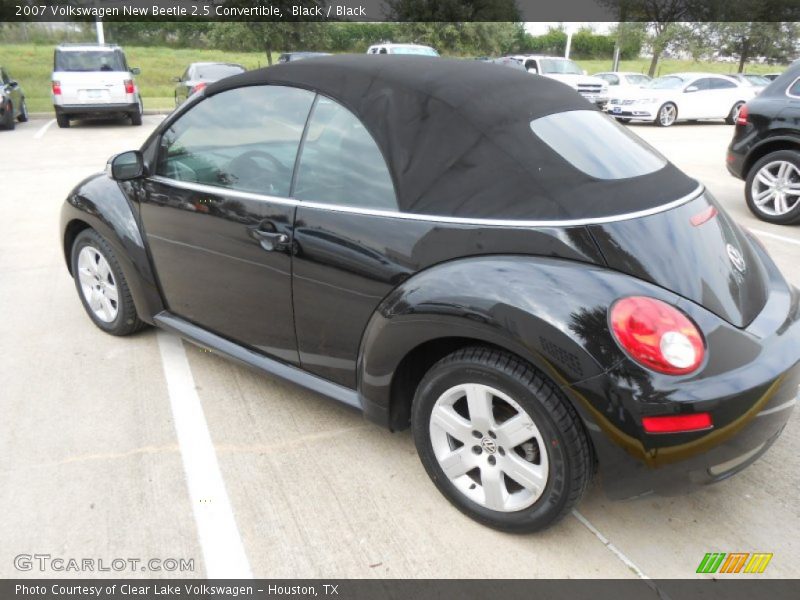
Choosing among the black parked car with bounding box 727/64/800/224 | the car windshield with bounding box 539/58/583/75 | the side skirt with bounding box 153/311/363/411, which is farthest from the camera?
the car windshield with bounding box 539/58/583/75

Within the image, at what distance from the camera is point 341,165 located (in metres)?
2.60

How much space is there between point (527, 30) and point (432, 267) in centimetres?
6264

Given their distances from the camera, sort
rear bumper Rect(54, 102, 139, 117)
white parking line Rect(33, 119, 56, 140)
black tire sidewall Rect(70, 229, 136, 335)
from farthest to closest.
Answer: rear bumper Rect(54, 102, 139, 117) → white parking line Rect(33, 119, 56, 140) → black tire sidewall Rect(70, 229, 136, 335)

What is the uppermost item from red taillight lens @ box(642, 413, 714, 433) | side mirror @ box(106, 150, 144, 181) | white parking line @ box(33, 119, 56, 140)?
side mirror @ box(106, 150, 144, 181)

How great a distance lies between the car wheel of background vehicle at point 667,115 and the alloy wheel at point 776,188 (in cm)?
1159

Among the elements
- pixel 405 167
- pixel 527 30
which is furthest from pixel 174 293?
pixel 527 30

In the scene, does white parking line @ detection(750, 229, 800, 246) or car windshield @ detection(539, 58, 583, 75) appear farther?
car windshield @ detection(539, 58, 583, 75)

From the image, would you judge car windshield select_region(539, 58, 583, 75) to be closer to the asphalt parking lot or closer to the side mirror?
the side mirror

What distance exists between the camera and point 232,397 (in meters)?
3.32

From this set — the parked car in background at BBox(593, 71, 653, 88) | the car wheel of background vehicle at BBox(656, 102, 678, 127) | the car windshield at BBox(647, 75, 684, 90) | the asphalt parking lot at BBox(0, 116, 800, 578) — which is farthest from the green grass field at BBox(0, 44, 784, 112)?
the asphalt parking lot at BBox(0, 116, 800, 578)

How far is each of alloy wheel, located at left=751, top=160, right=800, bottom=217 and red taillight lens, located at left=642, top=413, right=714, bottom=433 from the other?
18.5ft

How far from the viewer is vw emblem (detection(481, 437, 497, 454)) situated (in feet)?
7.48

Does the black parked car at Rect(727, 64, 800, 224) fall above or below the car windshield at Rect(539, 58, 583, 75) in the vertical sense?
below

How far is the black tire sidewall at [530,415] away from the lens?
208cm
